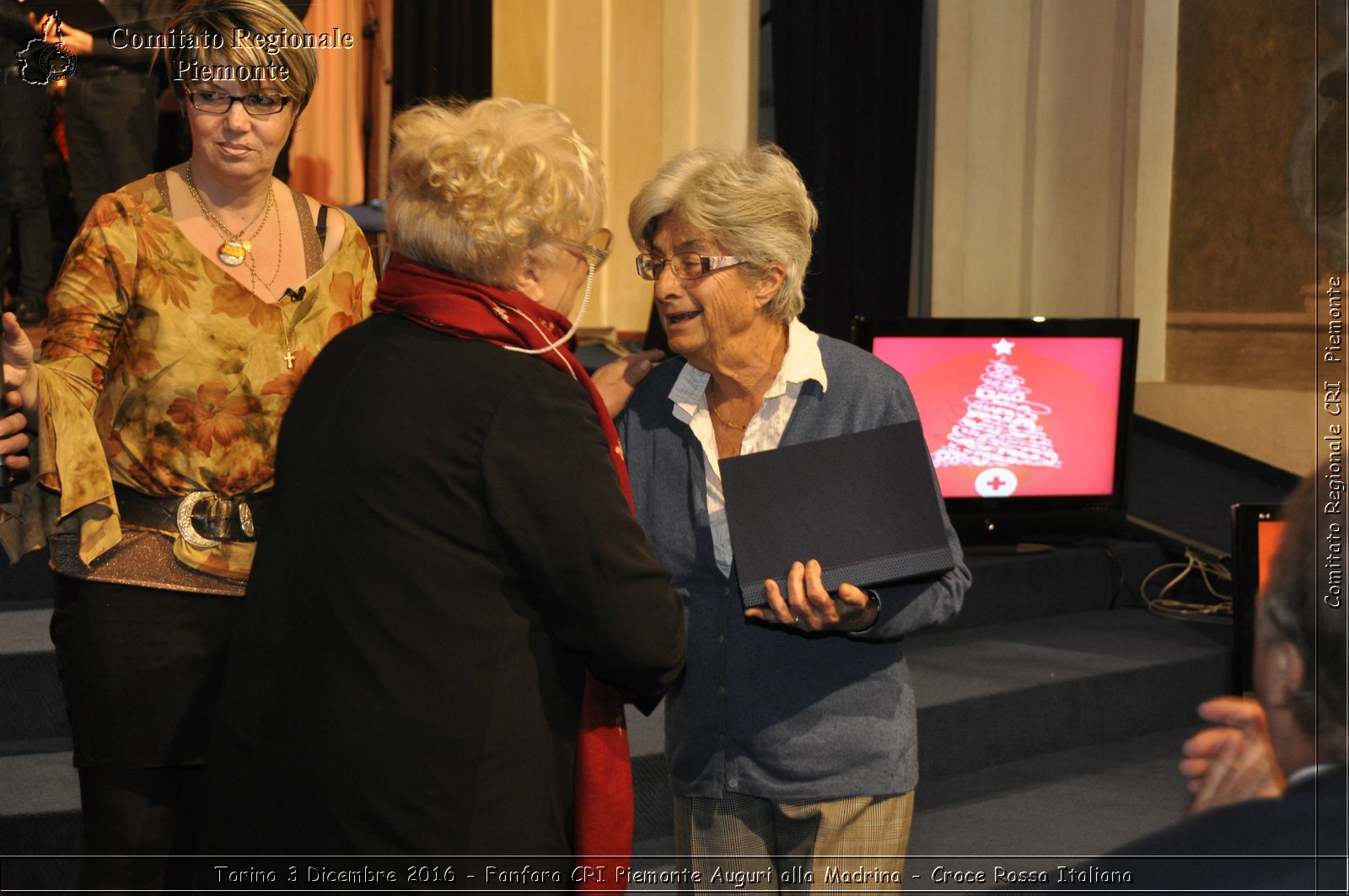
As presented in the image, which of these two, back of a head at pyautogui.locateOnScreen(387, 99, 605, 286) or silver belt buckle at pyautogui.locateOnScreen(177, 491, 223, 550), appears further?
silver belt buckle at pyautogui.locateOnScreen(177, 491, 223, 550)

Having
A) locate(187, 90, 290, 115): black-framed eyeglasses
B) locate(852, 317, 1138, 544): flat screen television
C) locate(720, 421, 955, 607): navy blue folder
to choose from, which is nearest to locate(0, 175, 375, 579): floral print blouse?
locate(187, 90, 290, 115): black-framed eyeglasses

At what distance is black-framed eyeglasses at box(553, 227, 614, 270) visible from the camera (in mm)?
1449

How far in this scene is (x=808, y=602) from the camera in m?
1.64

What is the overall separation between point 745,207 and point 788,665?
643 mm

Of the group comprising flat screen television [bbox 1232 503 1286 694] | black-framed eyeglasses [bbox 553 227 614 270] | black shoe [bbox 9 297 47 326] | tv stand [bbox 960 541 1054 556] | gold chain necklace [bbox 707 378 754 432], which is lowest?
tv stand [bbox 960 541 1054 556]

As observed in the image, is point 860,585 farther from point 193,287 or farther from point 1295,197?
point 1295,197

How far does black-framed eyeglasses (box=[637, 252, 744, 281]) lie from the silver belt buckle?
658 millimetres

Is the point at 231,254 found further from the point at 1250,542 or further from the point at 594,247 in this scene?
the point at 1250,542

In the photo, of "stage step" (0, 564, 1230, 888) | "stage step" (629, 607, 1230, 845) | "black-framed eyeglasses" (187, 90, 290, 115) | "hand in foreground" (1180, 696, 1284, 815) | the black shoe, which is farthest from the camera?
the black shoe

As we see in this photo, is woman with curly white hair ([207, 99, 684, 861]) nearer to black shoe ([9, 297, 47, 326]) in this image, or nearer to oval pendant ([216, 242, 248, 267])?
oval pendant ([216, 242, 248, 267])

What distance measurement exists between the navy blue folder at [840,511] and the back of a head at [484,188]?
1.36 feet

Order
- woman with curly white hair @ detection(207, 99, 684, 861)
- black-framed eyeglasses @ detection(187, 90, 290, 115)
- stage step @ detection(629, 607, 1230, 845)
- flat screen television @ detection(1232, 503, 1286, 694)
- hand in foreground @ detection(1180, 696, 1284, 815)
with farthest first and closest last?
stage step @ detection(629, 607, 1230, 845) < flat screen television @ detection(1232, 503, 1286, 694) < black-framed eyeglasses @ detection(187, 90, 290, 115) < woman with curly white hair @ detection(207, 99, 684, 861) < hand in foreground @ detection(1180, 696, 1284, 815)

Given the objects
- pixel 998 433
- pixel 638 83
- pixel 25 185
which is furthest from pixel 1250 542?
pixel 25 185

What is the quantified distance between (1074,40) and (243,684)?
601cm
